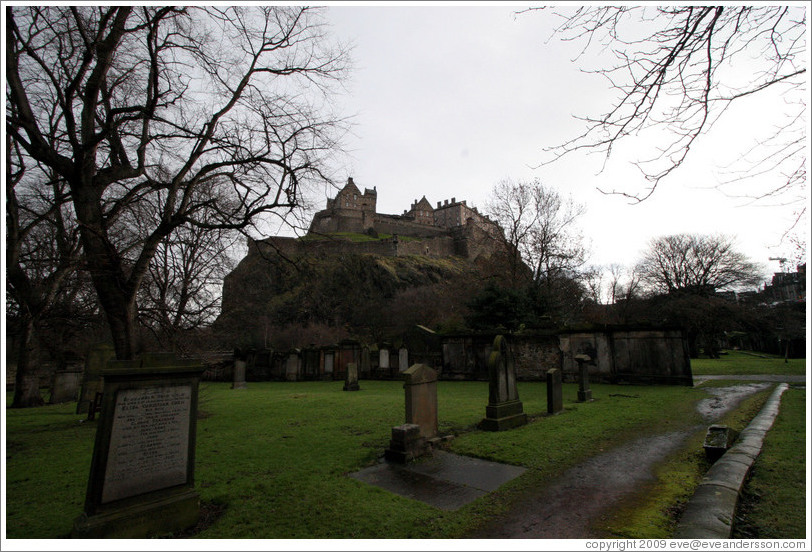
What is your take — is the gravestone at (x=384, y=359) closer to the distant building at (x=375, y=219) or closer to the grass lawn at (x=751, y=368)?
the grass lawn at (x=751, y=368)

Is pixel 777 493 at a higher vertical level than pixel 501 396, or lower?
lower

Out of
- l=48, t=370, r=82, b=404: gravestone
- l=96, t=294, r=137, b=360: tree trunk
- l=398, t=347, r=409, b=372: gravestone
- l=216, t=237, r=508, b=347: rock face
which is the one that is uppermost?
l=216, t=237, r=508, b=347: rock face

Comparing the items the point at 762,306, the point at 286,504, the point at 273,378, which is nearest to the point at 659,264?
the point at 762,306

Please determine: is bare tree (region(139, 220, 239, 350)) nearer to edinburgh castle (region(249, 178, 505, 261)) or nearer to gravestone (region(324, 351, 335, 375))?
gravestone (region(324, 351, 335, 375))

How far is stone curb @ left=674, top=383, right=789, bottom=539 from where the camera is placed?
2779 mm

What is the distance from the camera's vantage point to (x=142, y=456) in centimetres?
348

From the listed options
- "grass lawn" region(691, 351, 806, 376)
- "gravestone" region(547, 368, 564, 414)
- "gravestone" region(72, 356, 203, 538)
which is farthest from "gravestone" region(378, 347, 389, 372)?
"gravestone" region(72, 356, 203, 538)

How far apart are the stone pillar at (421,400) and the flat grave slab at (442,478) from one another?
635mm

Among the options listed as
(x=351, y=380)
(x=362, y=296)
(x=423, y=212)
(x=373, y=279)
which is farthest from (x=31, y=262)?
(x=423, y=212)

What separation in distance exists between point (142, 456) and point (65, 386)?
14.6m

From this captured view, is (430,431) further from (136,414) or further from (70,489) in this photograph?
(70,489)

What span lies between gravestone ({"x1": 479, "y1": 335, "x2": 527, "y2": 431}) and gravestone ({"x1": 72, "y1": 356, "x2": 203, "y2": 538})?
4.97 m

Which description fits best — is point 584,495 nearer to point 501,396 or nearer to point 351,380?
point 501,396

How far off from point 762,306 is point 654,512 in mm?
38343
